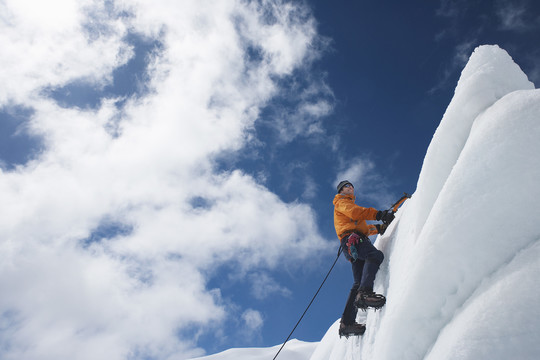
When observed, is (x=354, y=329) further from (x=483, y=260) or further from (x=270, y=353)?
(x=270, y=353)

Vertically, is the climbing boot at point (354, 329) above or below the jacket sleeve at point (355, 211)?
below

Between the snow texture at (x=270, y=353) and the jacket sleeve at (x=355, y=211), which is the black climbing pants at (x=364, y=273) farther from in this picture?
the snow texture at (x=270, y=353)

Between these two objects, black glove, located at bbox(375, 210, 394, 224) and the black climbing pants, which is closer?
the black climbing pants

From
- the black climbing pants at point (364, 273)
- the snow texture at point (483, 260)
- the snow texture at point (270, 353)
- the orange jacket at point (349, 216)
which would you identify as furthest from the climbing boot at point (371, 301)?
the snow texture at point (270, 353)

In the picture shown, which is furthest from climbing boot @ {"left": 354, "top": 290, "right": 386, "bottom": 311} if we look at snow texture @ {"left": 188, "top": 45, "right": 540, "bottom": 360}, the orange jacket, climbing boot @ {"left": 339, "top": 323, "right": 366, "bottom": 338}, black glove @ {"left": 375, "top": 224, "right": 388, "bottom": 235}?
black glove @ {"left": 375, "top": 224, "right": 388, "bottom": 235}

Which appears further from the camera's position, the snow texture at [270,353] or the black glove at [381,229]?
the snow texture at [270,353]

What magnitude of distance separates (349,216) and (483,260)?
2.62 meters

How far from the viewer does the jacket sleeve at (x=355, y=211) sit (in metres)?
5.44

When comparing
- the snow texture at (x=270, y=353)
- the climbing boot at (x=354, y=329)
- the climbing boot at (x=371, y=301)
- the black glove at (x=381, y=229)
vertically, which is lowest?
the climbing boot at (x=354, y=329)

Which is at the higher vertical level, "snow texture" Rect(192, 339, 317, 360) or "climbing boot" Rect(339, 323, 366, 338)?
"snow texture" Rect(192, 339, 317, 360)

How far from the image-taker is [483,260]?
287cm

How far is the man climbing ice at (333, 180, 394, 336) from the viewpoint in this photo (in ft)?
15.4

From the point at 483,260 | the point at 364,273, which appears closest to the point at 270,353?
the point at 364,273

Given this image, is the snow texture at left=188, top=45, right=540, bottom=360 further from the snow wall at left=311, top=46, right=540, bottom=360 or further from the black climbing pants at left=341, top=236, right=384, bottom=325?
the black climbing pants at left=341, top=236, right=384, bottom=325
